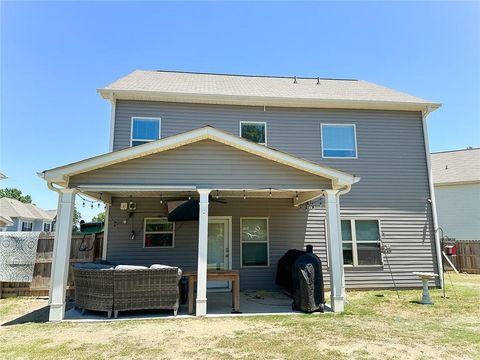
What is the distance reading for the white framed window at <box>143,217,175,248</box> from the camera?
27.7 feet

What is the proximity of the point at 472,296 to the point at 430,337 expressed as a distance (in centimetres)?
443

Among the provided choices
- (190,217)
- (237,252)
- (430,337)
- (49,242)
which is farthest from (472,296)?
(49,242)

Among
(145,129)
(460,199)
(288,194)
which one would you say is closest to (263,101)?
(288,194)

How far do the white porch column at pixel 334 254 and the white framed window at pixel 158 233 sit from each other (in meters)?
4.43

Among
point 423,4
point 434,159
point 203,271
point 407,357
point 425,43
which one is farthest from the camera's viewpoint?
point 434,159

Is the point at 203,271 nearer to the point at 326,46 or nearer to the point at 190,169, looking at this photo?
the point at 190,169

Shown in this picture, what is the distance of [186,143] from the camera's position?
628cm

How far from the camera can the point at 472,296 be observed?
302 inches

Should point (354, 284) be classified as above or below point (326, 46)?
below

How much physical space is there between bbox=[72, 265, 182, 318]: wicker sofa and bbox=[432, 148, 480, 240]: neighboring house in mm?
16442

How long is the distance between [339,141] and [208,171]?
5033 mm

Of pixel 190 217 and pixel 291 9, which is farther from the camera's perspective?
pixel 291 9

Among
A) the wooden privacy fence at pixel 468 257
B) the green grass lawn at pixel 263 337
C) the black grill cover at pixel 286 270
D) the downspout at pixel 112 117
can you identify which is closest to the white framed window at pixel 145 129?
the downspout at pixel 112 117

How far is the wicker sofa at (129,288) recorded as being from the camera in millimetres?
5543
